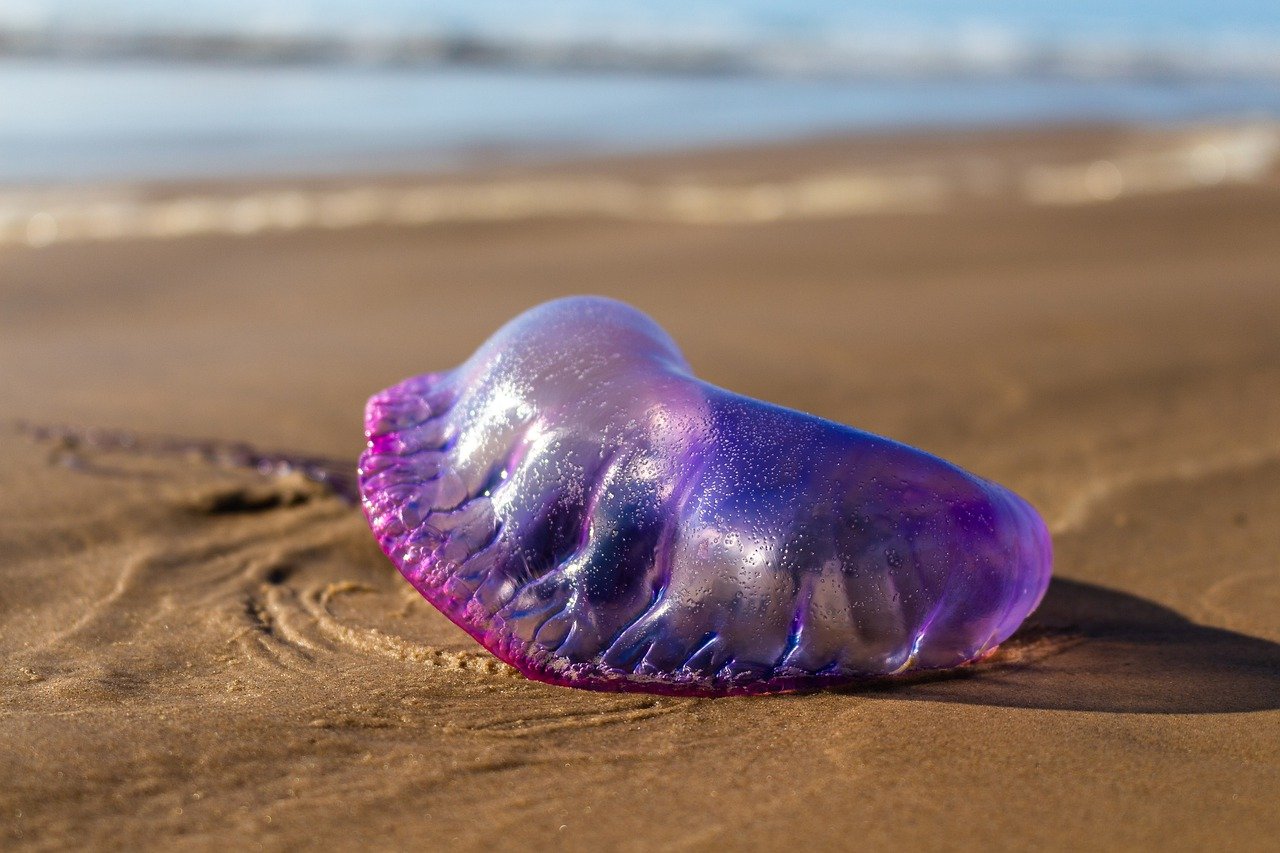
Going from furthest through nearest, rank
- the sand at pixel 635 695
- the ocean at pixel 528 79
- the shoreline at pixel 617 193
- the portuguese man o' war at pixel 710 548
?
the ocean at pixel 528 79
the shoreline at pixel 617 193
the portuguese man o' war at pixel 710 548
the sand at pixel 635 695

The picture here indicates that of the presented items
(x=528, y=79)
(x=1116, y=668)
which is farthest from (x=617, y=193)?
(x=528, y=79)

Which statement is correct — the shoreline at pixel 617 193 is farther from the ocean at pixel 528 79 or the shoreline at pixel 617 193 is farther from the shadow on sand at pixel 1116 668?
the shadow on sand at pixel 1116 668

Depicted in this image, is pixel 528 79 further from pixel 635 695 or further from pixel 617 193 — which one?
pixel 635 695

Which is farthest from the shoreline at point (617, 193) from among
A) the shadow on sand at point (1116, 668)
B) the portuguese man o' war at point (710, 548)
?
the portuguese man o' war at point (710, 548)

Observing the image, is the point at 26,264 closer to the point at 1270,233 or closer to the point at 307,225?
the point at 307,225

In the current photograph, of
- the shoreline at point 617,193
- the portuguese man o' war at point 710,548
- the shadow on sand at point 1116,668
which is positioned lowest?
the shadow on sand at point 1116,668

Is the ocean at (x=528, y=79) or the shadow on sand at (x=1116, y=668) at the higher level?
the ocean at (x=528, y=79)

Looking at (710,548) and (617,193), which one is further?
(617,193)
